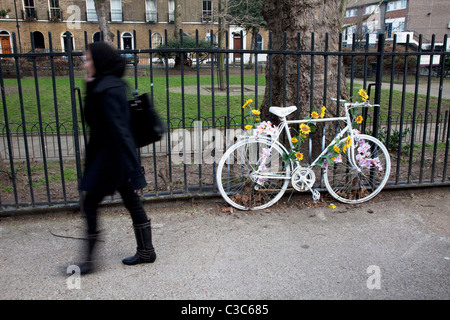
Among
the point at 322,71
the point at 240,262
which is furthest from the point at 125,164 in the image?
the point at 322,71

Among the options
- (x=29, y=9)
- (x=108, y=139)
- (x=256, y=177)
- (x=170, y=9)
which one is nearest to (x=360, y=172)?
(x=256, y=177)

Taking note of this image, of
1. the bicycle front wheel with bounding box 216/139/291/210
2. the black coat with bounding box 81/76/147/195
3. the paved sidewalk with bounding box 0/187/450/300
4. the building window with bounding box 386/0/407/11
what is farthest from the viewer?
the building window with bounding box 386/0/407/11

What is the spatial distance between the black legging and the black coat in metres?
0.10

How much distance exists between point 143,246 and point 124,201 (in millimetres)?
449

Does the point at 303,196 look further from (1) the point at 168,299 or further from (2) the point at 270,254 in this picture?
(1) the point at 168,299

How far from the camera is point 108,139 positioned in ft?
10.8

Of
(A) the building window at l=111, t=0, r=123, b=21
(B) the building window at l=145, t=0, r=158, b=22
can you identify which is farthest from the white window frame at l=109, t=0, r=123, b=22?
(B) the building window at l=145, t=0, r=158, b=22

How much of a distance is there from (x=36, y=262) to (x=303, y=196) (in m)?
3.18

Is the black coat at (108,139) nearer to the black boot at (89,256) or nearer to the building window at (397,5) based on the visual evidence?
the black boot at (89,256)

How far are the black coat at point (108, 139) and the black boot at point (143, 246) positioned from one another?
A: 461 mm

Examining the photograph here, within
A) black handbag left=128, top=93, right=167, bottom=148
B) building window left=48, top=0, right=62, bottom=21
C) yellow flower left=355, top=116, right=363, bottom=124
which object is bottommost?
yellow flower left=355, top=116, right=363, bottom=124

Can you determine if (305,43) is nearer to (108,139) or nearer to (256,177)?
(256,177)

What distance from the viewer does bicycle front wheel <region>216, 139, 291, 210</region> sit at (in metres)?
4.85

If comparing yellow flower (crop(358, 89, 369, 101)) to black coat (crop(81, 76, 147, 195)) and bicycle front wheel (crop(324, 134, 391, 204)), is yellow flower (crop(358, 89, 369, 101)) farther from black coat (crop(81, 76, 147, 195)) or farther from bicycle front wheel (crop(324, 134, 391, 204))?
black coat (crop(81, 76, 147, 195))
